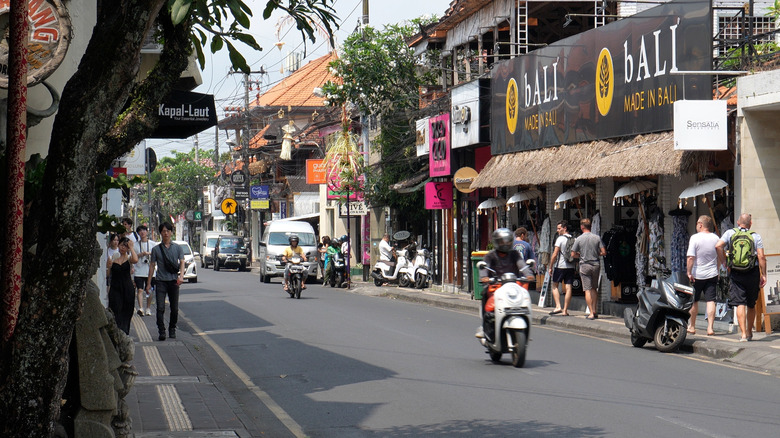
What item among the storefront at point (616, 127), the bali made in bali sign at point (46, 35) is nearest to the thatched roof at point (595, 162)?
the storefront at point (616, 127)

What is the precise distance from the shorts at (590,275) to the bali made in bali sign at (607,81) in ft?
9.20

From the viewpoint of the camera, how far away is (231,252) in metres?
53.6

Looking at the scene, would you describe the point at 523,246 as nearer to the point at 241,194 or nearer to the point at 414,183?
the point at 414,183

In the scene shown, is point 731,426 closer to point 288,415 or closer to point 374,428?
point 374,428

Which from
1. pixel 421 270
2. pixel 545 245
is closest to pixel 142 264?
pixel 545 245

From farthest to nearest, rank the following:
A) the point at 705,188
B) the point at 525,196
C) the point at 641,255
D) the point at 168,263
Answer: the point at 525,196, the point at 641,255, the point at 705,188, the point at 168,263

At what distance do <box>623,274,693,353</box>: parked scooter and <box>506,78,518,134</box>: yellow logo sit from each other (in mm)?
11558

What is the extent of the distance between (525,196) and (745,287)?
34.8 feet

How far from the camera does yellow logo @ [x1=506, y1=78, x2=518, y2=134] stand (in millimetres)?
25500

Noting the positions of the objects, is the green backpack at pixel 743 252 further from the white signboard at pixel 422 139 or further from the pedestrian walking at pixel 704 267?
the white signboard at pixel 422 139

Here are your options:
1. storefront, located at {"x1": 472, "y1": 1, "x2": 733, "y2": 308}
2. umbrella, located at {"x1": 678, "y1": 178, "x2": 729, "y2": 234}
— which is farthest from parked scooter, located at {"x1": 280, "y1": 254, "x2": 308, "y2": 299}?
umbrella, located at {"x1": 678, "y1": 178, "x2": 729, "y2": 234}

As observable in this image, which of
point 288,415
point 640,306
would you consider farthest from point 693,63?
point 288,415

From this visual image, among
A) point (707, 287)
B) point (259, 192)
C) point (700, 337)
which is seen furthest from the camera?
point (259, 192)

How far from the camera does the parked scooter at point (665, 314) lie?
14.0 meters
